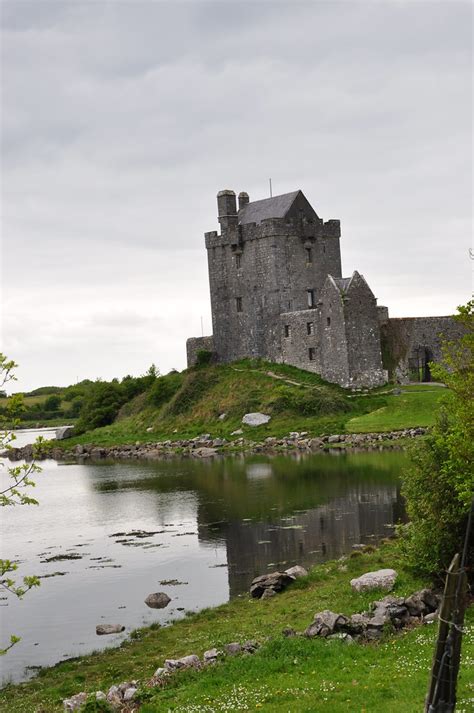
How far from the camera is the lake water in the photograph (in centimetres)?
2733

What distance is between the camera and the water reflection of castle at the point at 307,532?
31.8 metres

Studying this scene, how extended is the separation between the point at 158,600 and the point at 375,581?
7.16m

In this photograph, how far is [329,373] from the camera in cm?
7544

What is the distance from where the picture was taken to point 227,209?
272 ft

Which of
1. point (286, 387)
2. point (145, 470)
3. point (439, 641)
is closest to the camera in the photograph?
point (439, 641)

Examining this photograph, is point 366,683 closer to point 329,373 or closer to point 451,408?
point 451,408

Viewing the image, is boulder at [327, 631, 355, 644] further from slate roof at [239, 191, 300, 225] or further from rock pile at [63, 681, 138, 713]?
slate roof at [239, 191, 300, 225]

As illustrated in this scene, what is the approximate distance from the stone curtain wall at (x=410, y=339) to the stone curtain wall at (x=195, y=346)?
708 inches

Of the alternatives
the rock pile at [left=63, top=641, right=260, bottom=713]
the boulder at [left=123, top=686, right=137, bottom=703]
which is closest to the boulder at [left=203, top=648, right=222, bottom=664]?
the rock pile at [left=63, top=641, right=260, bottom=713]

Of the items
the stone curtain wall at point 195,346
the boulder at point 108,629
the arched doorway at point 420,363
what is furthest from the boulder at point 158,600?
the stone curtain wall at point 195,346

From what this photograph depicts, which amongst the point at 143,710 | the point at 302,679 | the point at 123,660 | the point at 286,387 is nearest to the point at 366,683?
the point at 302,679

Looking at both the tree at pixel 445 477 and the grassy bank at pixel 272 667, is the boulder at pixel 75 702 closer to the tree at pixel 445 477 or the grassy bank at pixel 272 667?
the grassy bank at pixel 272 667

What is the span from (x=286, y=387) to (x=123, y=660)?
52.6 meters

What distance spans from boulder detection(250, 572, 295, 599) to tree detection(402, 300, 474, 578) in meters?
4.67
